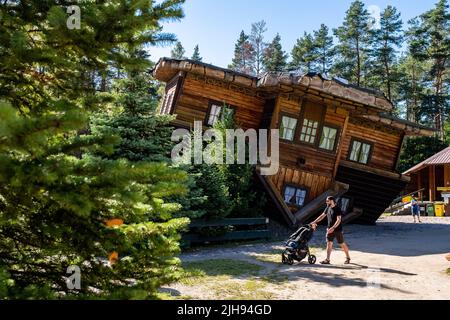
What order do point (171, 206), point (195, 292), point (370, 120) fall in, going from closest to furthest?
1. point (171, 206)
2. point (195, 292)
3. point (370, 120)

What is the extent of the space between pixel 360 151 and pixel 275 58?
1487 inches

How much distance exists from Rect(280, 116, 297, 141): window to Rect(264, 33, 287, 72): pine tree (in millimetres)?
39131

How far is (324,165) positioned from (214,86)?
22.2 ft

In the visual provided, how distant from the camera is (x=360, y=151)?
2152 cm

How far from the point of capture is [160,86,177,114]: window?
18.5 m

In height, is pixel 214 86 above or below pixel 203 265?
above

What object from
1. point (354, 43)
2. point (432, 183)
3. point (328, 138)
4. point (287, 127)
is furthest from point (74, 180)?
point (354, 43)

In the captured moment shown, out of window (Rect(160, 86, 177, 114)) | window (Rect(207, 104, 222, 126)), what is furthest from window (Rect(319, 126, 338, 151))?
window (Rect(160, 86, 177, 114))

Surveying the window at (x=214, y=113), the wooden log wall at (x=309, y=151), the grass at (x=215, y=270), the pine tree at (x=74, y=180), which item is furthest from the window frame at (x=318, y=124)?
the pine tree at (x=74, y=180)

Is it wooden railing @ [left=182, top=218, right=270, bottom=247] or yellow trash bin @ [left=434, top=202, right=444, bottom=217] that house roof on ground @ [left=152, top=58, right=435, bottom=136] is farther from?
yellow trash bin @ [left=434, top=202, right=444, bottom=217]

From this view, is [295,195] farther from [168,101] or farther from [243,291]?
[243,291]
